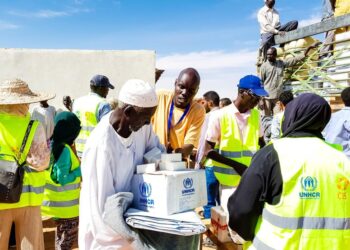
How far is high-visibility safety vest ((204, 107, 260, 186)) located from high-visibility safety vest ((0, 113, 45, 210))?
1.67 meters

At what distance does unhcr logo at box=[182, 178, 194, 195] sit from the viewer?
1997 millimetres

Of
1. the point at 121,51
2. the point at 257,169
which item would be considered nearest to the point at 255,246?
the point at 257,169

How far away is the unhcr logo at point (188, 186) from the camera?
200cm

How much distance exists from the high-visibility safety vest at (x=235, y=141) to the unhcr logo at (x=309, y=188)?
1.73 m

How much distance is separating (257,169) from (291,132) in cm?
28

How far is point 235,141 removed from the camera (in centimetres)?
358

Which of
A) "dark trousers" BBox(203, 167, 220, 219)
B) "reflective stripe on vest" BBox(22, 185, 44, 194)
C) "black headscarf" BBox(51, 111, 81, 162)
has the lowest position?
"dark trousers" BBox(203, 167, 220, 219)

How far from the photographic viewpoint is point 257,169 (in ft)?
6.22

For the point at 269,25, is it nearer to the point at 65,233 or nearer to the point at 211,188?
the point at 211,188

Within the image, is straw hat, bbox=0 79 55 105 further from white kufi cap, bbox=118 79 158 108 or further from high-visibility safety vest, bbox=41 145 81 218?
white kufi cap, bbox=118 79 158 108

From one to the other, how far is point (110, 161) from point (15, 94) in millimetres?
1548

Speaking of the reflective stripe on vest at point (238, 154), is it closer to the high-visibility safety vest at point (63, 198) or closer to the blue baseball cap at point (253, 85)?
the blue baseball cap at point (253, 85)

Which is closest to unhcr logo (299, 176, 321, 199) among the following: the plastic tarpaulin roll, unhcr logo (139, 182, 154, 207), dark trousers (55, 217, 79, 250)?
the plastic tarpaulin roll

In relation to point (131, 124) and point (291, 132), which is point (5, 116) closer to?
point (131, 124)
